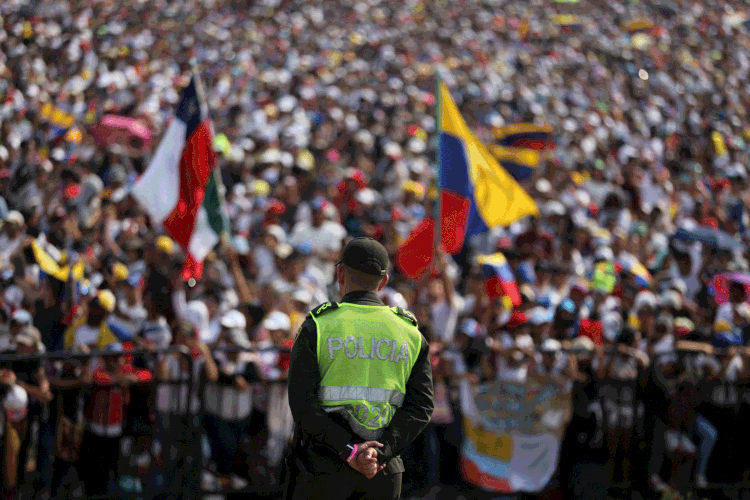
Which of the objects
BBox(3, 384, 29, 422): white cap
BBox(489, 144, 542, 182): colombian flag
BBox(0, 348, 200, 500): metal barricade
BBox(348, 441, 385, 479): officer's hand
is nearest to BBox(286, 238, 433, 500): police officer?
BBox(348, 441, 385, 479): officer's hand

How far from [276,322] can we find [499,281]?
7.85 ft

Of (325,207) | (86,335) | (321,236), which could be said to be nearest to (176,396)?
(86,335)

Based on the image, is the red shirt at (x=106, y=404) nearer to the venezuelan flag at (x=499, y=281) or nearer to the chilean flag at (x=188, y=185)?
the chilean flag at (x=188, y=185)

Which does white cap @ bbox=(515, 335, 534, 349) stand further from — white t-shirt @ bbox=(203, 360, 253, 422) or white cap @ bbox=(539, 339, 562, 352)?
white t-shirt @ bbox=(203, 360, 253, 422)

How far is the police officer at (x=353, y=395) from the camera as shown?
11.7 ft

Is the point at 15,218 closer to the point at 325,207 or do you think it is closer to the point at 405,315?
the point at 325,207

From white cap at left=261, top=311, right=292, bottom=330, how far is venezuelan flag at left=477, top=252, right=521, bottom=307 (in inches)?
86.2

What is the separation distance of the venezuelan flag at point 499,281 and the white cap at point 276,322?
219cm

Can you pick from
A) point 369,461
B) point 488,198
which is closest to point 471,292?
point 488,198

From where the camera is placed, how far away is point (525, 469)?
6.81 metres

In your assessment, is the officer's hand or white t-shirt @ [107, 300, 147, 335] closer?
the officer's hand

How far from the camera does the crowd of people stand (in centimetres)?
661

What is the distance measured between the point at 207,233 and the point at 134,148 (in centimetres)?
537

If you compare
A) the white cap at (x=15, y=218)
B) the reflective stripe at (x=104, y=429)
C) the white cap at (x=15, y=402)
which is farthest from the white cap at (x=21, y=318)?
the white cap at (x=15, y=218)
